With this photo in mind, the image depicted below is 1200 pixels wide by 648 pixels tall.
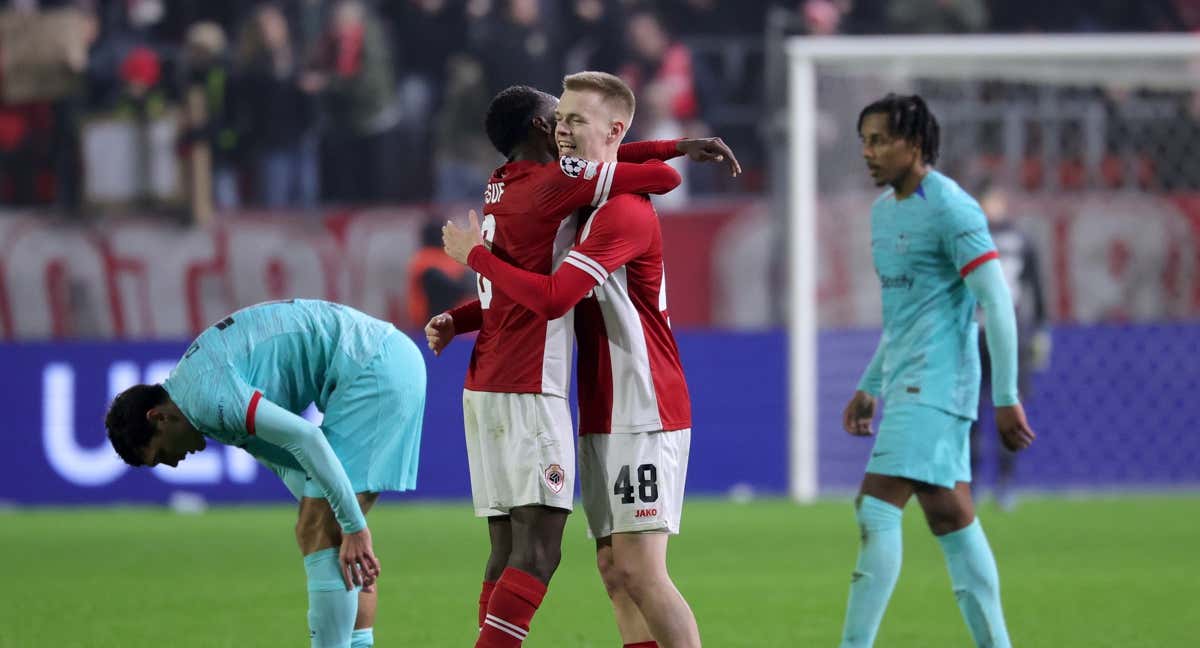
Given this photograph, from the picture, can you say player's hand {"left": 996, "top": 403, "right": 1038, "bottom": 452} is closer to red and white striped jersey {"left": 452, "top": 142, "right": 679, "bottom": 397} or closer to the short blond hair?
red and white striped jersey {"left": 452, "top": 142, "right": 679, "bottom": 397}

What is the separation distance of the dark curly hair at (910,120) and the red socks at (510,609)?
176cm

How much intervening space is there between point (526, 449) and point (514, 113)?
870 mm

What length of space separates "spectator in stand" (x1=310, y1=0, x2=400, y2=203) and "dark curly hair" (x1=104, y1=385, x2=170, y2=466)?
10394 millimetres

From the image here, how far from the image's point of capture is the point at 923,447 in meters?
4.76

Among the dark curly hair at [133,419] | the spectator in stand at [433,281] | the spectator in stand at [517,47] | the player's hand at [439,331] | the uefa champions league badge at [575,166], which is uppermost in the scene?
the spectator in stand at [517,47]

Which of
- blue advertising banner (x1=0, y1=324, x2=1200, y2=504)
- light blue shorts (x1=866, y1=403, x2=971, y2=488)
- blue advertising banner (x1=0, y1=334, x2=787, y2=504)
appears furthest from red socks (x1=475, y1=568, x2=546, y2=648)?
blue advertising banner (x1=0, y1=324, x2=1200, y2=504)

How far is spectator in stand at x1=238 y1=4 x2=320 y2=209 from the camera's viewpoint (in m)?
14.5

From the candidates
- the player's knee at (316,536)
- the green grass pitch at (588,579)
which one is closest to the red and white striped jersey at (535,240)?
the player's knee at (316,536)

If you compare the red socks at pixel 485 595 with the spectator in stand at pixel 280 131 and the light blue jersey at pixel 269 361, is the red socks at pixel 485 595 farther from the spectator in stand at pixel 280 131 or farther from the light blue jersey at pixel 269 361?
the spectator in stand at pixel 280 131

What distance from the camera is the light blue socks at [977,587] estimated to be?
4.74m

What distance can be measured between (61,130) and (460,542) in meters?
7.08

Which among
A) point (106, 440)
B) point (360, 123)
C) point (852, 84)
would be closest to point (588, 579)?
point (106, 440)

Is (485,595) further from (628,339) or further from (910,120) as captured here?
(910,120)

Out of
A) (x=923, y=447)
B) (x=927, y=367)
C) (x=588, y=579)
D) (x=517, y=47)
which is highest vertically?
(x=517, y=47)
